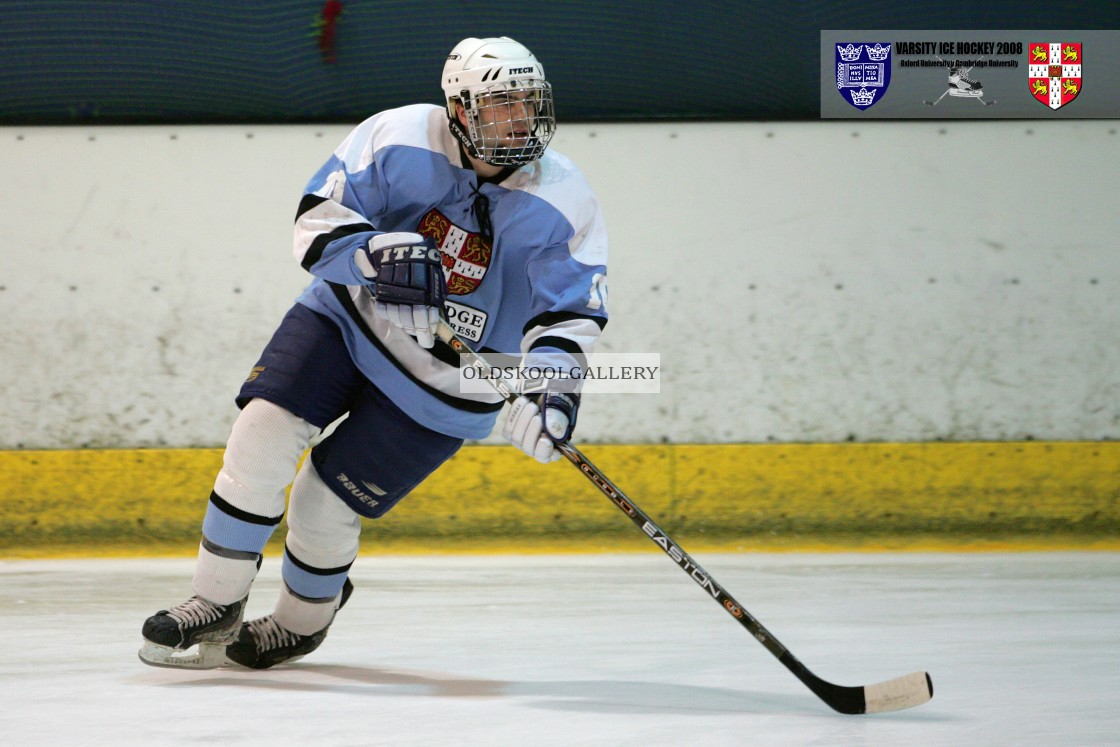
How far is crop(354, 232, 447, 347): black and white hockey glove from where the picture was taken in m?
1.98

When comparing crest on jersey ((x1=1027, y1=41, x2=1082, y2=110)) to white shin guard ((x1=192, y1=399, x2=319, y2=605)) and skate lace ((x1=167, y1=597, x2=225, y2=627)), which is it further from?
skate lace ((x1=167, y1=597, x2=225, y2=627))

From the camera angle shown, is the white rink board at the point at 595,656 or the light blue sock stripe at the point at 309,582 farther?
the light blue sock stripe at the point at 309,582

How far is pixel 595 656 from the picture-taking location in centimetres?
237

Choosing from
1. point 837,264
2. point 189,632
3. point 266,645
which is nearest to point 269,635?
point 266,645

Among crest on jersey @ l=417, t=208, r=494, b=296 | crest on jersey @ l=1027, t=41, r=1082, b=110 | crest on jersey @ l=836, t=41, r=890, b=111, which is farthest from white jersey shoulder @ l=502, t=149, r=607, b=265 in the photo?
crest on jersey @ l=1027, t=41, r=1082, b=110

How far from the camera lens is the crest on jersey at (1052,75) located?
4.02 m

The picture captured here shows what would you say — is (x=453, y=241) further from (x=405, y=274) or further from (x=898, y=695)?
(x=898, y=695)

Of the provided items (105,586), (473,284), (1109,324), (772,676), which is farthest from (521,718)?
(1109,324)

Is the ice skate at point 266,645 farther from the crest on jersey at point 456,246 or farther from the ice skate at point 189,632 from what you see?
the crest on jersey at point 456,246

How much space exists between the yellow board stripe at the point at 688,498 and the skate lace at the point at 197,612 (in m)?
1.83

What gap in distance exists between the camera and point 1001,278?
3979 millimetres

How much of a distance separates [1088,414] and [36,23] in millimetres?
3625

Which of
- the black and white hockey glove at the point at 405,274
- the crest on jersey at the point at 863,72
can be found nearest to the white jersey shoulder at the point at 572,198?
the black and white hockey glove at the point at 405,274

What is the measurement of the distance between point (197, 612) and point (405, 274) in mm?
665
